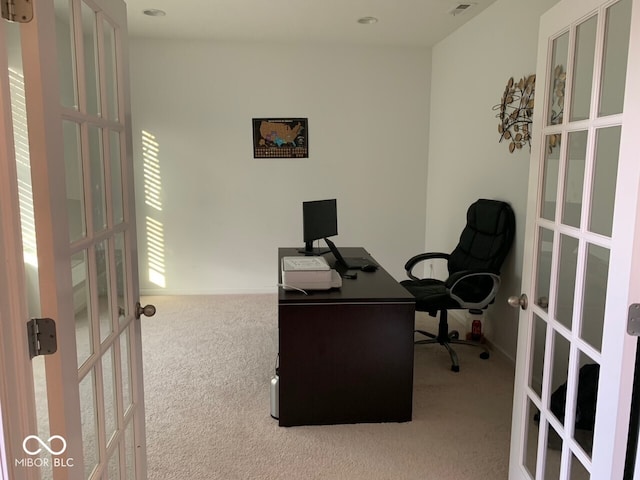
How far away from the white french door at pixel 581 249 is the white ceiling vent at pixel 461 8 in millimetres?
2122

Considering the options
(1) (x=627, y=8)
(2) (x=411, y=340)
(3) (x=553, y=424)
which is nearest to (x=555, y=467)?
(3) (x=553, y=424)

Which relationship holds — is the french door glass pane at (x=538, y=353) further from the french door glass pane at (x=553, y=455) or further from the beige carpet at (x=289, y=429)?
the beige carpet at (x=289, y=429)

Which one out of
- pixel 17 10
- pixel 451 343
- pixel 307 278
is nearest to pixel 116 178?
pixel 17 10

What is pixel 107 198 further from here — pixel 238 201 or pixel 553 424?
pixel 238 201

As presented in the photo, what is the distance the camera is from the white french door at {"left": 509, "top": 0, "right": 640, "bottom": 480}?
1.31 m

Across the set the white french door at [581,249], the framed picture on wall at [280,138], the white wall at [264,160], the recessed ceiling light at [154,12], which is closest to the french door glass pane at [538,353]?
the white french door at [581,249]

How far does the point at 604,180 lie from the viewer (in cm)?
143

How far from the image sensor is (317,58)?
482cm

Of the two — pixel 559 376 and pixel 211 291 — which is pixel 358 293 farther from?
pixel 211 291

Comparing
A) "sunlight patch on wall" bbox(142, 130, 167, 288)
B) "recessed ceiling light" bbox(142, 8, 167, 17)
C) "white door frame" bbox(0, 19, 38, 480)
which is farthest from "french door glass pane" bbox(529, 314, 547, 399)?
"sunlight patch on wall" bbox(142, 130, 167, 288)

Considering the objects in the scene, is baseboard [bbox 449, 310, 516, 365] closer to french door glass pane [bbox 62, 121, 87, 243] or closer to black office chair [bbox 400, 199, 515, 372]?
black office chair [bbox 400, 199, 515, 372]

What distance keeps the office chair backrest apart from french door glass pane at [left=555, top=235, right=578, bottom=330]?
68.4 inches

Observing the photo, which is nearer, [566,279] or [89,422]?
[89,422]

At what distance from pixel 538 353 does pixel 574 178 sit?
2.16ft
